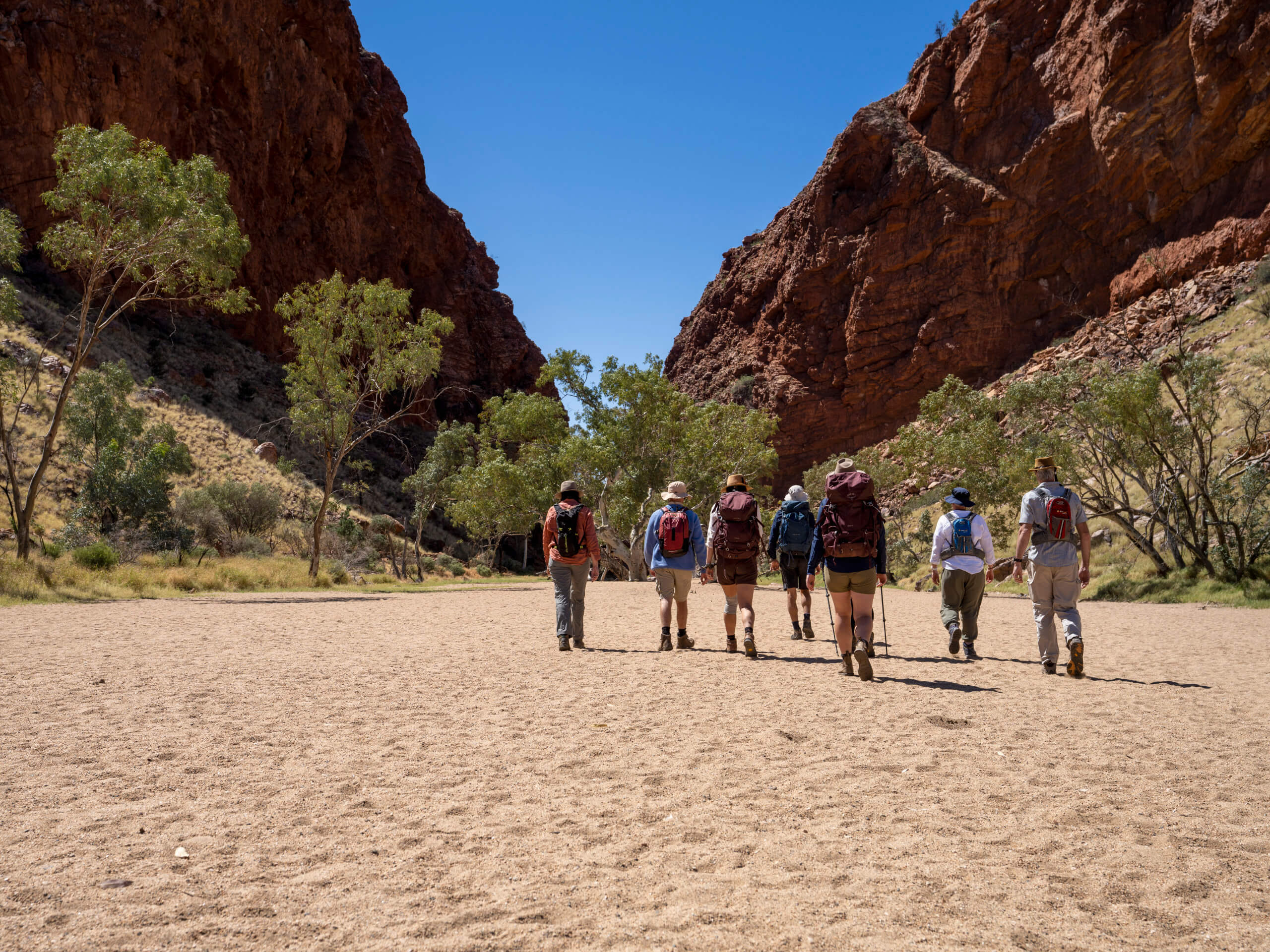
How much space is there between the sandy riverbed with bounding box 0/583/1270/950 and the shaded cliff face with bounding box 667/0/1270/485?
4305 centimetres

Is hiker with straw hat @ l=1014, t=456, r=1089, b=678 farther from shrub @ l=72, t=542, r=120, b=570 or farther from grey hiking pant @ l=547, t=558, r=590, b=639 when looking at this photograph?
shrub @ l=72, t=542, r=120, b=570

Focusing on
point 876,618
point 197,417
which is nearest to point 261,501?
point 197,417

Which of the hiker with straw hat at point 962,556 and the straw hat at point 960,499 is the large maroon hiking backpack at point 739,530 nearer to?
the hiker with straw hat at point 962,556

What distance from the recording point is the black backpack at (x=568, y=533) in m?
8.78

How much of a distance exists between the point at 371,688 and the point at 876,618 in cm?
976

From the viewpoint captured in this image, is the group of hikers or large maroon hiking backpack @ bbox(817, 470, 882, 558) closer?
large maroon hiking backpack @ bbox(817, 470, 882, 558)

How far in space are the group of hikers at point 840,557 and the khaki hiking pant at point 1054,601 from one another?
1 centimetres

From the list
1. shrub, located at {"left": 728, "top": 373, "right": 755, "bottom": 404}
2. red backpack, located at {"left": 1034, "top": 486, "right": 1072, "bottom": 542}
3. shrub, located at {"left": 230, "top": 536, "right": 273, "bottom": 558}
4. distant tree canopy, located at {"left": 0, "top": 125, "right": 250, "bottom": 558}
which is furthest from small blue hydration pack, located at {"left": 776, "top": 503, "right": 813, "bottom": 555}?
shrub, located at {"left": 728, "top": 373, "right": 755, "bottom": 404}

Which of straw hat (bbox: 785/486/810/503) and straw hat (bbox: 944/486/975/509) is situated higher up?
straw hat (bbox: 785/486/810/503)

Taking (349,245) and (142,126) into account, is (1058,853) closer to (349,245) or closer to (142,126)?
(142,126)

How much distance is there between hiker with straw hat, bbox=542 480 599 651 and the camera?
347 inches

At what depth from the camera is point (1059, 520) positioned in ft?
24.0

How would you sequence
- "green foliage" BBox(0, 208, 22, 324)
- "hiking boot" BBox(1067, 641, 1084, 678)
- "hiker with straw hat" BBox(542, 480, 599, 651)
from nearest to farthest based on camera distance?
1. "hiking boot" BBox(1067, 641, 1084, 678)
2. "hiker with straw hat" BBox(542, 480, 599, 651)
3. "green foliage" BBox(0, 208, 22, 324)

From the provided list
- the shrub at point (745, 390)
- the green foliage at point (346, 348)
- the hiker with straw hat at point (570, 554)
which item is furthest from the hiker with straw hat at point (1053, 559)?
the shrub at point (745, 390)
